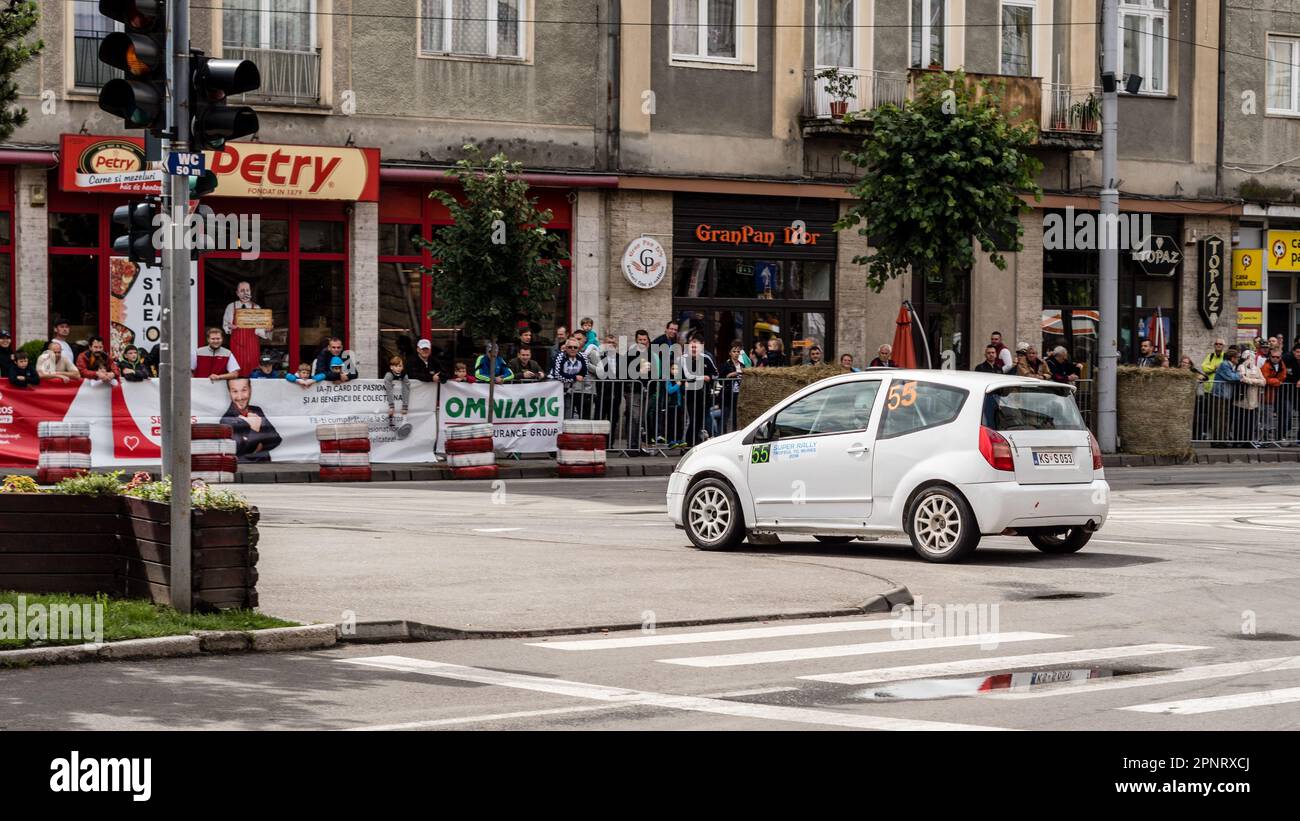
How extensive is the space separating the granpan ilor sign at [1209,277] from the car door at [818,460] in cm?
2373

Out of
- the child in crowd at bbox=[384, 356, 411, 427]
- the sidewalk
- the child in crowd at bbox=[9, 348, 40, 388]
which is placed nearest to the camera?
the child in crowd at bbox=[9, 348, 40, 388]

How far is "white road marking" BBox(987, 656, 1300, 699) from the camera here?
29.2ft

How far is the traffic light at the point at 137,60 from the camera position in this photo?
35.1 feet

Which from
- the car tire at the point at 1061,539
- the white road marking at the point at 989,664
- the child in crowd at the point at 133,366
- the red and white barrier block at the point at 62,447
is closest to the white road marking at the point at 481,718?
the white road marking at the point at 989,664

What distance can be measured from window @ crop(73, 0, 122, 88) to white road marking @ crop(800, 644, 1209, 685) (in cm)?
2180

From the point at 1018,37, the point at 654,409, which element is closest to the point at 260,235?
the point at 654,409

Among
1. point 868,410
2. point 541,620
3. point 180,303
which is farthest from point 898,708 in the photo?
point 868,410

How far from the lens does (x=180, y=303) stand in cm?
1080

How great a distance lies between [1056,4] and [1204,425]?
9.56m

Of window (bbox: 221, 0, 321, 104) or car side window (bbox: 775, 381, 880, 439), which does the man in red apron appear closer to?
window (bbox: 221, 0, 321, 104)

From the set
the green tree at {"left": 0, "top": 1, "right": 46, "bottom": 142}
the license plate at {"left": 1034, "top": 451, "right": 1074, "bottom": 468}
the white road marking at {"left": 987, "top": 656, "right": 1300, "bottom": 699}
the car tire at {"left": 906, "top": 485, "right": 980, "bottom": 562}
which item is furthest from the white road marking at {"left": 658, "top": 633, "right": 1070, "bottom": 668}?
the green tree at {"left": 0, "top": 1, "right": 46, "bottom": 142}

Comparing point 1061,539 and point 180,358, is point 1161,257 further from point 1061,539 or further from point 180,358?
point 180,358

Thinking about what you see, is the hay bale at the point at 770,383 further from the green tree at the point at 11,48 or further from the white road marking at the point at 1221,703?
the white road marking at the point at 1221,703
